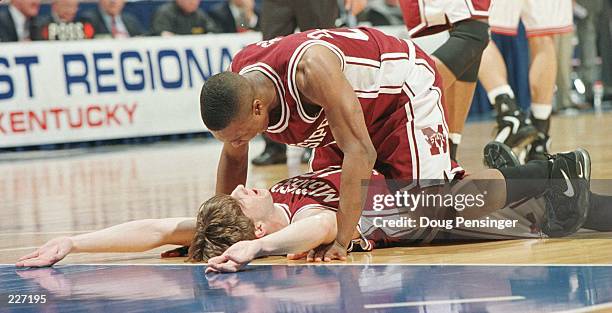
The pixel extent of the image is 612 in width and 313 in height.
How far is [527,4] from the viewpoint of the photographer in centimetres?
691

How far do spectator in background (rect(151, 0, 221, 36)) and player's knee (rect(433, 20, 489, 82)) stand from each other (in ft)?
17.5

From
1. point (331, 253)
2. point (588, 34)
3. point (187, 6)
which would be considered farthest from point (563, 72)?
point (331, 253)

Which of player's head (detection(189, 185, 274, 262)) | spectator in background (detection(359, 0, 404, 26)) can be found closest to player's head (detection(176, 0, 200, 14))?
spectator in background (detection(359, 0, 404, 26))

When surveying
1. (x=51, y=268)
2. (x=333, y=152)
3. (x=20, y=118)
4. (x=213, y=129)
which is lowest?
(x=20, y=118)

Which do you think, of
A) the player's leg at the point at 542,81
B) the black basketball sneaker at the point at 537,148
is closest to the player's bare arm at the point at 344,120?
the black basketball sneaker at the point at 537,148

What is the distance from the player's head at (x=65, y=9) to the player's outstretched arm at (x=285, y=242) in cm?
676

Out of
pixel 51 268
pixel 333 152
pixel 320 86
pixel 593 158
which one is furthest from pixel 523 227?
pixel 593 158

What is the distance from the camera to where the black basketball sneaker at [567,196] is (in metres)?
3.99

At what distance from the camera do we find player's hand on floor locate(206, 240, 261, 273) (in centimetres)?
354

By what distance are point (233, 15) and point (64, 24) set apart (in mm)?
1864

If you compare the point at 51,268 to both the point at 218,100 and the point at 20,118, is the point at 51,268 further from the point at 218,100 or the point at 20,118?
the point at 20,118

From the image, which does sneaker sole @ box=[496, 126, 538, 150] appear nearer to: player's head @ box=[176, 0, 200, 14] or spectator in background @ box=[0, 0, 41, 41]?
spectator in background @ box=[0, 0, 41, 41]

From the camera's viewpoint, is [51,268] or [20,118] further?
[20,118]

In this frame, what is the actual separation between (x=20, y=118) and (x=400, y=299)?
7036 mm
